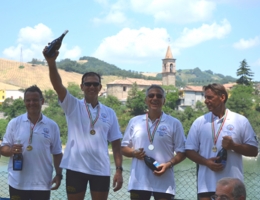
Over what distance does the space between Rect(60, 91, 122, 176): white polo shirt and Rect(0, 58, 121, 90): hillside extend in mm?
105277

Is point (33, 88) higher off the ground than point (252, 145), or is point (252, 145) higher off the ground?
point (33, 88)

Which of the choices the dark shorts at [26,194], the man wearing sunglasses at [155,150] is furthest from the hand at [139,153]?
the dark shorts at [26,194]

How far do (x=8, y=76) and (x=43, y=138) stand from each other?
118001 millimetres

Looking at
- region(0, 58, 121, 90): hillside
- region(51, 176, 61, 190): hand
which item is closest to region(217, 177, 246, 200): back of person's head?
region(51, 176, 61, 190): hand

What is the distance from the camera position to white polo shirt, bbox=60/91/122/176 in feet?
12.1

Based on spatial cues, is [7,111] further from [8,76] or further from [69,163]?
[8,76]

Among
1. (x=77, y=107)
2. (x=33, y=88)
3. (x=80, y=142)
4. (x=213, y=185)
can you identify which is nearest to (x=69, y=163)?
(x=80, y=142)

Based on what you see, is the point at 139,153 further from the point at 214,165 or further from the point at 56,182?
the point at 56,182

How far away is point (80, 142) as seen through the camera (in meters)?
3.72

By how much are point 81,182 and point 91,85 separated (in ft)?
2.54

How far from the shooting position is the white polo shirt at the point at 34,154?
3.81 metres

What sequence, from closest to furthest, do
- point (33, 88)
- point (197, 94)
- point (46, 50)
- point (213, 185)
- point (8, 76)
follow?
1. point (46, 50)
2. point (213, 185)
3. point (33, 88)
4. point (197, 94)
5. point (8, 76)

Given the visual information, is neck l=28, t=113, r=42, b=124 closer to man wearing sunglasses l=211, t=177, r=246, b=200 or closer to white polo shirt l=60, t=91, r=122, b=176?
white polo shirt l=60, t=91, r=122, b=176

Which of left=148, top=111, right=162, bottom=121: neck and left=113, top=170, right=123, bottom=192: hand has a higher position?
left=148, top=111, right=162, bottom=121: neck
